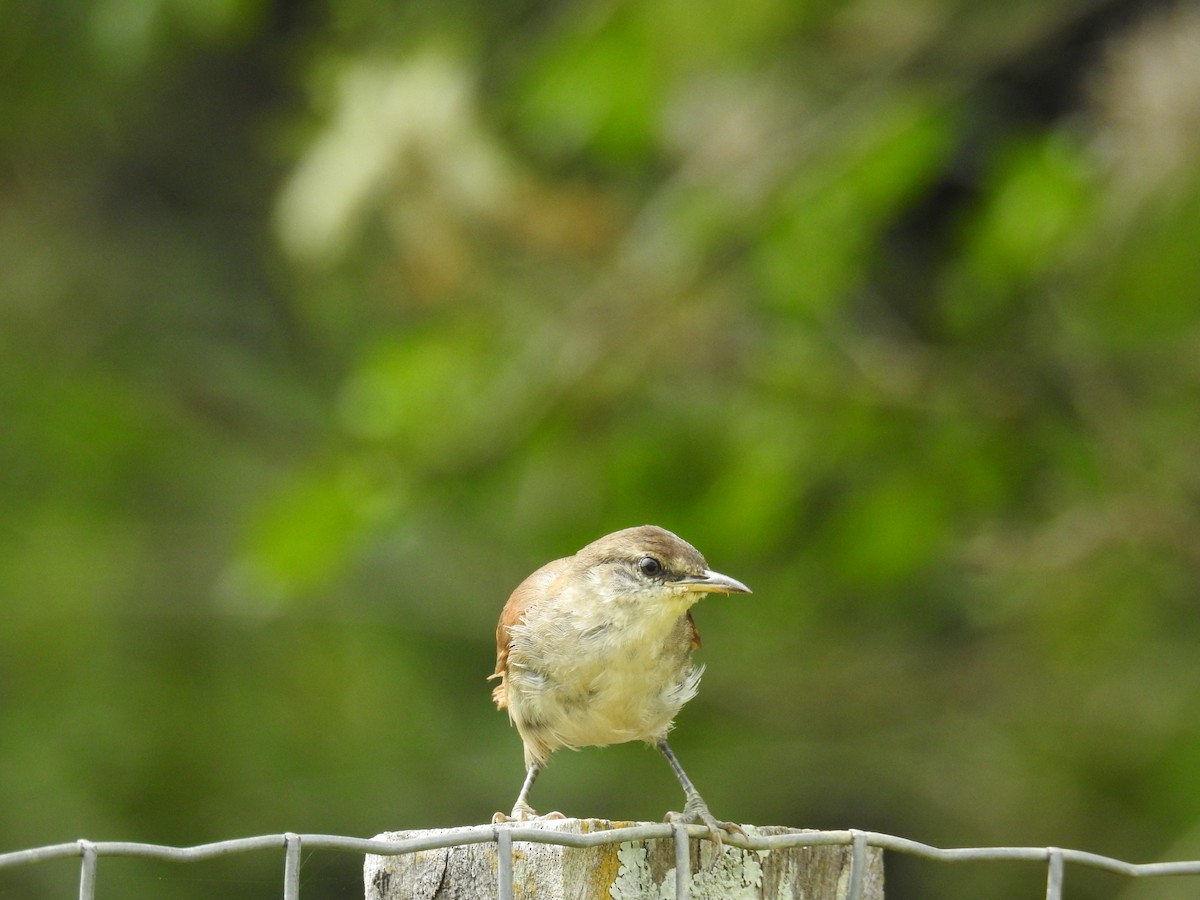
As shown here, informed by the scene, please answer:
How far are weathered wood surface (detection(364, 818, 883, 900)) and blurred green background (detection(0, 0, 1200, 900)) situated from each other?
2602mm

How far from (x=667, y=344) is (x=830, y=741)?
325 cm

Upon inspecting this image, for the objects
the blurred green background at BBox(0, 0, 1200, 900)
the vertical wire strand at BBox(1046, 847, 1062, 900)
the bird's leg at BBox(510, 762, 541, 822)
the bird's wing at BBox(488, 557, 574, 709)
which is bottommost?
the vertical wire strand at BBox(1046, 847, 1062, 900)

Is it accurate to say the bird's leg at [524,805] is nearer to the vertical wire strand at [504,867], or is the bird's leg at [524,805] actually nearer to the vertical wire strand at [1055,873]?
the vertical wire strand at [504,867]

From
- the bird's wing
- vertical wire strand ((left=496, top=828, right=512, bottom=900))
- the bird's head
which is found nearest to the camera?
vertical wire strand ((left=496, top=828, right=512, bottom=900))

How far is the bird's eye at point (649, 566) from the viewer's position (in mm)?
3923

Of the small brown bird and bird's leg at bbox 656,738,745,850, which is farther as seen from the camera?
the small brown bird

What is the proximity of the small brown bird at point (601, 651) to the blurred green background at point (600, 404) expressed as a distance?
Answer: 1600mm

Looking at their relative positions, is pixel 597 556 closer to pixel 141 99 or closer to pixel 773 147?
pixel 773 147

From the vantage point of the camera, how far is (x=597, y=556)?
3.94 metres

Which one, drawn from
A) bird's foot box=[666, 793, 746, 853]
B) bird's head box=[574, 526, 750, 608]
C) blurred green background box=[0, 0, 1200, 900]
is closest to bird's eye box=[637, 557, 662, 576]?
bird's head box=[574, 526, 750, 608]

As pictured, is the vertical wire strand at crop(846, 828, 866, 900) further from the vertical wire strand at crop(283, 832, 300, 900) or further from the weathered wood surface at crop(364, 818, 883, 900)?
the vertical wire strand at crop(283, 832, 300, 900)

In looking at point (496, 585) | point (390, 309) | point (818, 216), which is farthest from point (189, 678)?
point (818, 216)

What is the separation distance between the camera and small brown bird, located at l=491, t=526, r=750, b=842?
3.57m

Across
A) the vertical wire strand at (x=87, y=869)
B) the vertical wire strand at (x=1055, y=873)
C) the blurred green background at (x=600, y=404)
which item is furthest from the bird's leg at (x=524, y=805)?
the blurred green background at (x=600, y=404)
